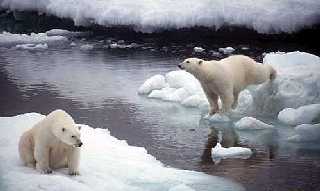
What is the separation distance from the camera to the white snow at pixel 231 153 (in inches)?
114

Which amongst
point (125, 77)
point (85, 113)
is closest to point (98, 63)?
point (125, 77)

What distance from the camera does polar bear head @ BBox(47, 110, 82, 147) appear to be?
2264 mm

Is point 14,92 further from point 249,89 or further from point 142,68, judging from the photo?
point 249,89

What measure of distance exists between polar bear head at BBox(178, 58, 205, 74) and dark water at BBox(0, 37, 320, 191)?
0.04 meters

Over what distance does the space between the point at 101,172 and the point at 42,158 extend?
0.26 meters

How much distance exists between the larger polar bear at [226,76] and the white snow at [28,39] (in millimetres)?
803

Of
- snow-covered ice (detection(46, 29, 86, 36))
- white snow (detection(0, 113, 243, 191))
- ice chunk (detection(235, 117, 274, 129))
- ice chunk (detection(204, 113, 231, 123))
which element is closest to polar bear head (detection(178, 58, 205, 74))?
ice chunk (detection(204, 113, 231, 123))

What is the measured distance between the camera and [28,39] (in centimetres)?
323

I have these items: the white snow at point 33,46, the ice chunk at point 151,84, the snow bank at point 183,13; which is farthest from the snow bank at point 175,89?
the white snow at point 33,46

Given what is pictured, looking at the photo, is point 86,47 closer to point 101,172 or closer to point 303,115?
point 101,172

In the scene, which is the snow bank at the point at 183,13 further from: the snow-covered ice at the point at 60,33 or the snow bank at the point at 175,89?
the snow bank at the point at 175,89

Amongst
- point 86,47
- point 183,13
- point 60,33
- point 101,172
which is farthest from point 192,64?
point 101,172

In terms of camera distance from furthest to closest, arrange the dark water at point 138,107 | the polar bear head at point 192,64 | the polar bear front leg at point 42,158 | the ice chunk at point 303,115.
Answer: the polar bear head at point 192,64
the ice chunk at point 303,115
the dark water at point 138,107
the polar bear front leg at point 42,158

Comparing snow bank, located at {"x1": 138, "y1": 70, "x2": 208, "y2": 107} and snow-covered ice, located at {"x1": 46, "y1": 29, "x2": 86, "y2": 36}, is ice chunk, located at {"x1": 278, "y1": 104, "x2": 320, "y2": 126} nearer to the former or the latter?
snow bank, located at {"x1": 138, "y1": 70, "x2": 208, "y2": 107}
